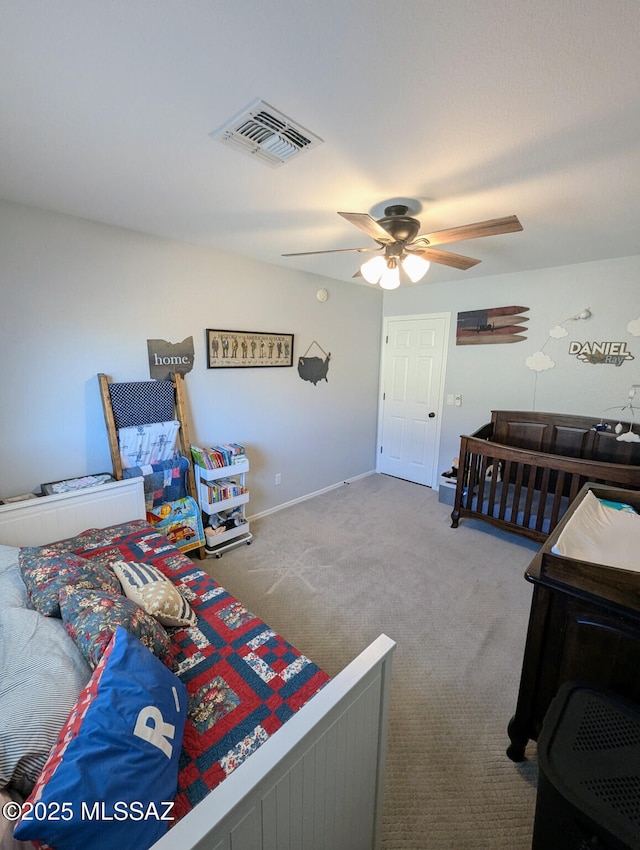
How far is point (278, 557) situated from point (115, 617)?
182 centimetres

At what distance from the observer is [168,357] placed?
109 inches

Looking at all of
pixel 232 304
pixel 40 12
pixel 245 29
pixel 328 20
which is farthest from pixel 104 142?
pixel 232 304

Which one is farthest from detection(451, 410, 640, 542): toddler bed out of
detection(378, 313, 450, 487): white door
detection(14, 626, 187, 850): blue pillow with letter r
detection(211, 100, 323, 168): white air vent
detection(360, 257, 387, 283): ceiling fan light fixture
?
detection(14, 626, 187, 850): blue pillow with letter r

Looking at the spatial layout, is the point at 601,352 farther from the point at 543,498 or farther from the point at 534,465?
the point at 543,498

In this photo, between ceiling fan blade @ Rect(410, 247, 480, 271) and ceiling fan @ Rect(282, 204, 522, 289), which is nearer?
ceiling fan @ Rect(282, 204, 522, 289)

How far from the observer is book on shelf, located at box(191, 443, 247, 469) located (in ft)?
9.34

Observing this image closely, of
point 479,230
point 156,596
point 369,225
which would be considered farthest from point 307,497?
point 479,230

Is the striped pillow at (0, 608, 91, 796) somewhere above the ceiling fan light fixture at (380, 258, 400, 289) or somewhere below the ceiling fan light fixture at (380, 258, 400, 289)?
below

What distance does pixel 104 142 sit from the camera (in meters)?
1.43

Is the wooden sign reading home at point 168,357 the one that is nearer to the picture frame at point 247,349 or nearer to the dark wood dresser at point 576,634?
the picture frame at point 247,349

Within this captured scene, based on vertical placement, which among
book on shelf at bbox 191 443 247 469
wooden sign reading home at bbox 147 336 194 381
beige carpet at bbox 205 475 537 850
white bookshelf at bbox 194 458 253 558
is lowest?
beige carpet at bbox 205 475 537 850

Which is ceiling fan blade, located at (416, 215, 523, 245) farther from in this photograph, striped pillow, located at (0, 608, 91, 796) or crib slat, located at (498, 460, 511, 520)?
striped pillow, located at (0, 608, 91, 796)

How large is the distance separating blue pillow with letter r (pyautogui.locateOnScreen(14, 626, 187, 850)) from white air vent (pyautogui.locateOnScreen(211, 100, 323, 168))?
1772mm

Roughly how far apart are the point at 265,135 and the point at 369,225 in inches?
24.2
